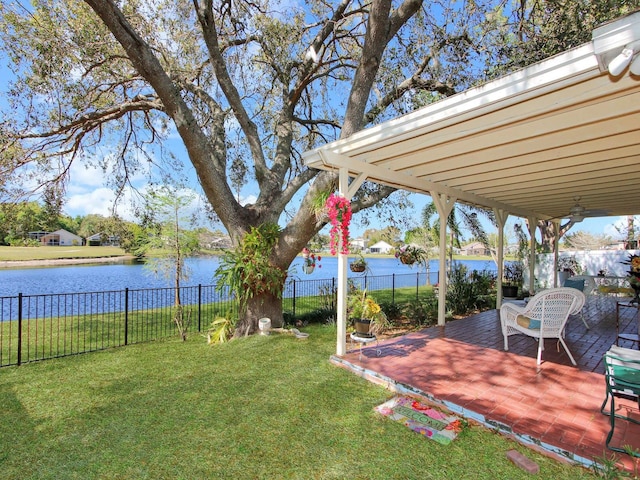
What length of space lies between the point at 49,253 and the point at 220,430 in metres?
30.0

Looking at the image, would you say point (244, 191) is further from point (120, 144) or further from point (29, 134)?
point (29, 134)

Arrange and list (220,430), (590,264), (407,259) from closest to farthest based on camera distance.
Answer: (220,430) → (407,259) → (590,264)

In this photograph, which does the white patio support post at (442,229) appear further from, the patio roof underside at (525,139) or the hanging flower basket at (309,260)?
the hanging flower basket at (309,260)

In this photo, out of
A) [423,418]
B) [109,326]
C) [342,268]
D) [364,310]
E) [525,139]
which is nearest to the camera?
[423,418]

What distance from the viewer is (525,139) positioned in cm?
356

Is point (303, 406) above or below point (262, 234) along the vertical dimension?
below

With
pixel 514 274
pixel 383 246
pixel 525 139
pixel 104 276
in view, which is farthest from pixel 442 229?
pixel 104 276

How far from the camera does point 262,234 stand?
5766 millimetres

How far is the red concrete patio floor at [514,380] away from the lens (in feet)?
8.29

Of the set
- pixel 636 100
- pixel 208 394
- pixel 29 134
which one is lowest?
pixel 208 394

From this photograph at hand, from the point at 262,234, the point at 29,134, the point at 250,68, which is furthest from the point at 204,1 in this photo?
the point at 29,134

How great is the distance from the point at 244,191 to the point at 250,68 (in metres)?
2.77

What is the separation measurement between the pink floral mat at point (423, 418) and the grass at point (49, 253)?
22.1 meters

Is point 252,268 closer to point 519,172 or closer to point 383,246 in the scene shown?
point 519,172
